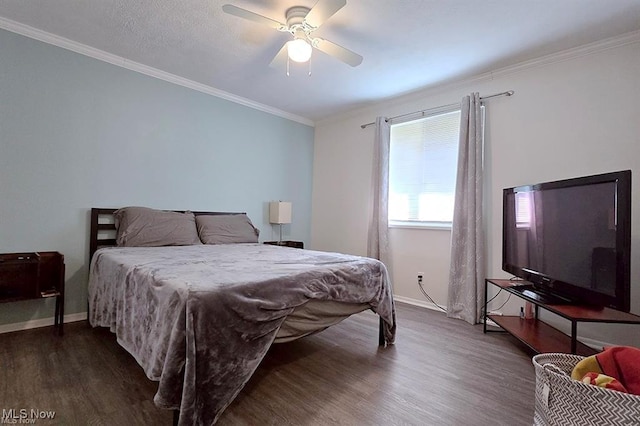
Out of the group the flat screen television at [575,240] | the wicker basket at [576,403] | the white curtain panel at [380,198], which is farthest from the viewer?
the white curtain panel at [380,198]

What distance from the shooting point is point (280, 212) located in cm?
423

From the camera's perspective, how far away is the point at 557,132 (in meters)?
2.77

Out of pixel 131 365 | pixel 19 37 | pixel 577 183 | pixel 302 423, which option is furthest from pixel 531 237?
pixel 19 37

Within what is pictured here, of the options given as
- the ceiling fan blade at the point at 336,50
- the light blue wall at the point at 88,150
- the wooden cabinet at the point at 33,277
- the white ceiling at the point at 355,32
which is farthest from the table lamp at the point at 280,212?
the wooden cabinet at the point at 33,277

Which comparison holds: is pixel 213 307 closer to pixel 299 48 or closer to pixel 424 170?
pixel 299 48

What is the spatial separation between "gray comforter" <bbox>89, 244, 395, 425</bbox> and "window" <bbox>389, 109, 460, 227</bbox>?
1731 millimetres

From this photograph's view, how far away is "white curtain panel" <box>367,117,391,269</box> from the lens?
3.91m

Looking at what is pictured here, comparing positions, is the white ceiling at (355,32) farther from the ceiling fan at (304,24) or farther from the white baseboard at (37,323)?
the white baseboard at (37,323)

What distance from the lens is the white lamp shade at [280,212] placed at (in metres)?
4.24

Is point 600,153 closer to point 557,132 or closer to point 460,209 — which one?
point 557,132

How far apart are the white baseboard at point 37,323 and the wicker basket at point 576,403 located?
11.7 ft

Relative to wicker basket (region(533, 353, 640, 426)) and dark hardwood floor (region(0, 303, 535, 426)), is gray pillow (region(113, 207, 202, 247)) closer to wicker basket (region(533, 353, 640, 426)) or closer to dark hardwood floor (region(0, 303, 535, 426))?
dark hardwood floor (region(0, 303, 535, 426))

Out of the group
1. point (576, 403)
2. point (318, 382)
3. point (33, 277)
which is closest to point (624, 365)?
point (576, 403)

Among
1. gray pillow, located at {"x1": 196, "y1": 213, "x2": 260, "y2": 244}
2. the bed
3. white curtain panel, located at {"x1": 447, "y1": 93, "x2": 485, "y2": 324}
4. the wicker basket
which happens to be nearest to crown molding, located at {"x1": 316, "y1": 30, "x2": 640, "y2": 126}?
white curtain panel, located at {"x1": 447, "y1": 93, "x2": 485, "y2": 324}
